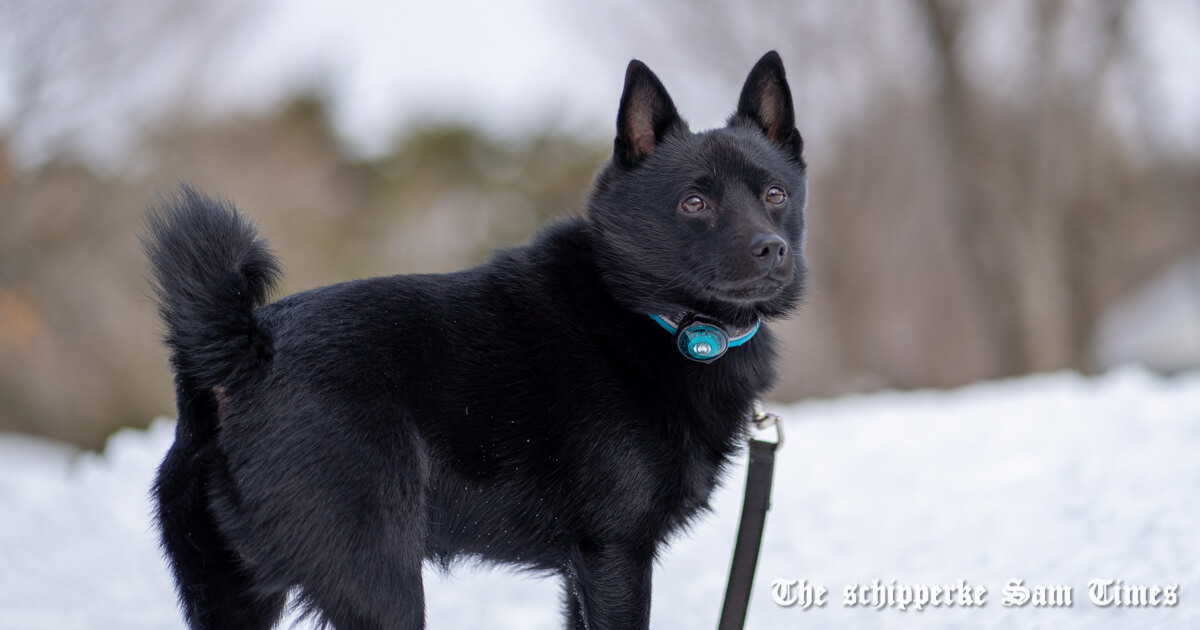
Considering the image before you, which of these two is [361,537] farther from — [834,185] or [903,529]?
[834,185]

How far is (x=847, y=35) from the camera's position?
40.2ft

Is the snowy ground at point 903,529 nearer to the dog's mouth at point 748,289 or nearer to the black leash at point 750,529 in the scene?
the black leash at point 750,529

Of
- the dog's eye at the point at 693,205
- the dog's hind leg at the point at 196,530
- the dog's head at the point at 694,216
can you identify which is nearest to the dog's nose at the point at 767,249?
the dog's head at the point at 694,216

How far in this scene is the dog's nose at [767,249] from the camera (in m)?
2.61

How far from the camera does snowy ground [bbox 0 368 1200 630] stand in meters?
3.11

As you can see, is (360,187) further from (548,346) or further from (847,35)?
(548,346)

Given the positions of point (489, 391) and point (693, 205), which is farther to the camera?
point (693, 205)

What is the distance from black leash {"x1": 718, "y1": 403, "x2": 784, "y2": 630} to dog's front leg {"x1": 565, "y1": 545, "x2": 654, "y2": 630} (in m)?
0.29

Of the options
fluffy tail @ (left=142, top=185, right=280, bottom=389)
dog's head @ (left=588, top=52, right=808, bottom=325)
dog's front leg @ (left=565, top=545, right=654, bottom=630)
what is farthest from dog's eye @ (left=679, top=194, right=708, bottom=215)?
fluffy tail @ (left=142, top=185, right=280, bottom=389)

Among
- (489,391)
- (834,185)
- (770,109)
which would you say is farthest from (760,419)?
(834,185)

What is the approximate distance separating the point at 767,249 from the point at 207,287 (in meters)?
1.53


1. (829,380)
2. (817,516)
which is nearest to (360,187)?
(829,380)

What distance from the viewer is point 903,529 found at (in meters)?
3.89

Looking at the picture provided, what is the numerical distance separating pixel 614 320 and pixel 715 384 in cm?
37
